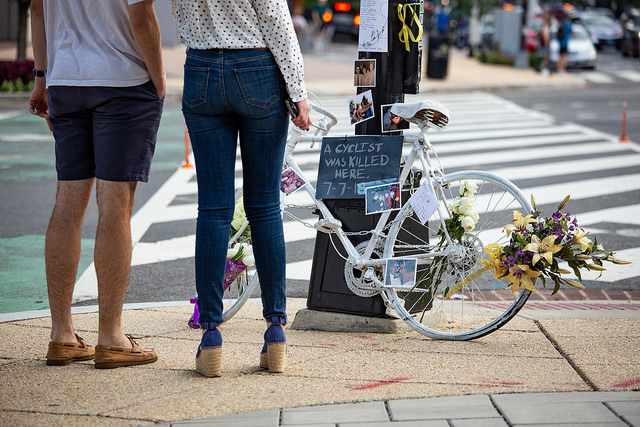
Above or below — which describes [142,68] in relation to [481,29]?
above

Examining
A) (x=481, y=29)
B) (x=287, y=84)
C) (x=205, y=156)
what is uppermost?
(x=287, y=84)

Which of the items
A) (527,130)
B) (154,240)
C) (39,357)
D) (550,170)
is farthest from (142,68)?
(527,130)

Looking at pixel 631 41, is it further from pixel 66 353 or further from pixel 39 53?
pixel 66 353

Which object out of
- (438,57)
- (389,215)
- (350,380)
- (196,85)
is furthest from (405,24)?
(438,57)

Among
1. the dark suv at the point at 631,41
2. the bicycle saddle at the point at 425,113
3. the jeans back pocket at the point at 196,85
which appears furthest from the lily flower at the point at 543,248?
the dark suv at the point at 631,41

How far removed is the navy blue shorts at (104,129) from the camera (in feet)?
12.8

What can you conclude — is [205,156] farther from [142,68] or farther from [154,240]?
[154,240]

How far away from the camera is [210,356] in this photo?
12.4ft

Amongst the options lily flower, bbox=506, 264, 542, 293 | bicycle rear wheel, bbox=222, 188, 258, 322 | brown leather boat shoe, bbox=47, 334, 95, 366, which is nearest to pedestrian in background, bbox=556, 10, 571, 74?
bicycle rear wheel, bbox=222, 188, 258, 322

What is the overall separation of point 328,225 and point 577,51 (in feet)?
91.9

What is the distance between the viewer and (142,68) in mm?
3955

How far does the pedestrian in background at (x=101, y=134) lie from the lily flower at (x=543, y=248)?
179 cm

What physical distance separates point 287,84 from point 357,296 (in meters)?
1.42

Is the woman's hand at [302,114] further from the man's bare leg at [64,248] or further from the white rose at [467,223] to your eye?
the white rose at [467,223]
